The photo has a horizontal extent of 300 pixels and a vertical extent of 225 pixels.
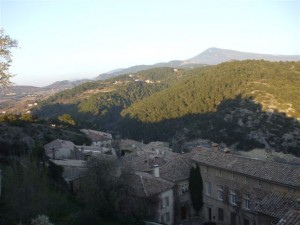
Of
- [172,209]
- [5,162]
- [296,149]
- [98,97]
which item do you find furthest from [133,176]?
[98,97]

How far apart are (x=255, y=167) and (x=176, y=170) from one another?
8747 mm

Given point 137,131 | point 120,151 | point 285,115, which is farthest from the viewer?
point 137,131

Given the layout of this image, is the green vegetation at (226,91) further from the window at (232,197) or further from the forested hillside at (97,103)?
the window at (232,197)

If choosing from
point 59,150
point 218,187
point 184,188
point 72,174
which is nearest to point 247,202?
point 218,187

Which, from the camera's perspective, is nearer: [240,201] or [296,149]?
[240,201]

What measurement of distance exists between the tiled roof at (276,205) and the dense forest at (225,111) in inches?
2017

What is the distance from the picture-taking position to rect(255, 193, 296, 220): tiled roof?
24.6 m

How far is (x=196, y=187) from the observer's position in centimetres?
3581

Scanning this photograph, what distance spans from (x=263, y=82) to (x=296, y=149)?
34.9 m

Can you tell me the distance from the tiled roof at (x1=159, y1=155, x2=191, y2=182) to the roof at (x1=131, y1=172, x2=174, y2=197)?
71.5 inches

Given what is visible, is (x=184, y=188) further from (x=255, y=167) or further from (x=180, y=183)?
(x=255, y=167)

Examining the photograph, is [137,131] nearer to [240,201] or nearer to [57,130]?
[57,130]

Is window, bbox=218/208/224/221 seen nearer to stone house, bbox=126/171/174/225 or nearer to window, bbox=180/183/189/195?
window, bbox=180/183/189/195

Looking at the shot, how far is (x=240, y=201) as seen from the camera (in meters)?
31.0
